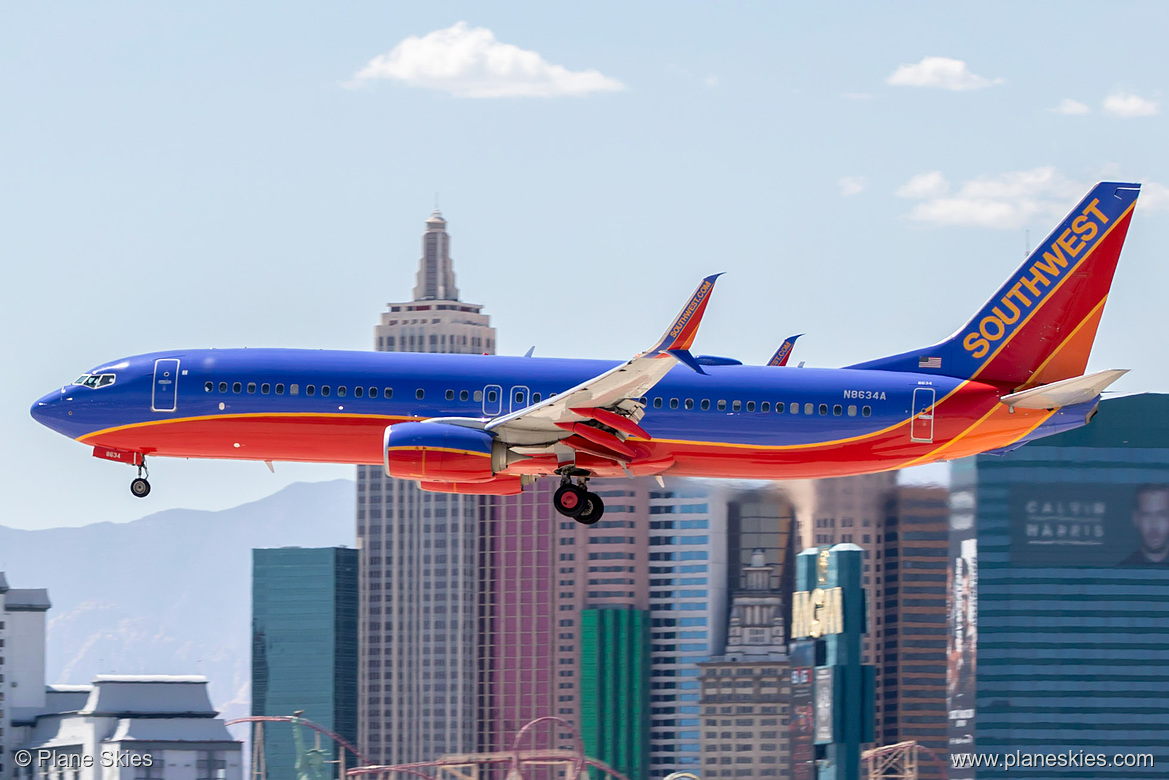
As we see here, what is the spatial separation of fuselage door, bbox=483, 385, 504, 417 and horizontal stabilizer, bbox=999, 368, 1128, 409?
14.0 metres

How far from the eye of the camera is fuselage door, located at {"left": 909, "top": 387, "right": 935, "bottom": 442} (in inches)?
1930

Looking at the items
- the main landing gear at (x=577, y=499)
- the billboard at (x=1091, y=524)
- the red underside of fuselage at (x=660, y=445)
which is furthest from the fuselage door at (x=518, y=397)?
the billboard at (x=1091, y=524)

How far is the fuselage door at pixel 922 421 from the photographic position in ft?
161

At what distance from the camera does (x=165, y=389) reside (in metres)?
48.5

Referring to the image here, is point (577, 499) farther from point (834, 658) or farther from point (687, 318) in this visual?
point (834, 658)

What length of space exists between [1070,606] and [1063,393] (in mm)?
112829

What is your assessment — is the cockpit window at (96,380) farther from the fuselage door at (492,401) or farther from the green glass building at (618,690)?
the green glass building at (618,690)

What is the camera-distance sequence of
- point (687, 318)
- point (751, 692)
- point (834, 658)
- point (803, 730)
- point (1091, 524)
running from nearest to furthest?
point (687, 318) → point (1091, 524) → point (803, 730) → point (834, 658) → point (751, 692)

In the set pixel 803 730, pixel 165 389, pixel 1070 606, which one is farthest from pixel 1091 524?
pixel 165 389

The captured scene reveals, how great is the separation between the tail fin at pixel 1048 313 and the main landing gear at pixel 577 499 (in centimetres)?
896

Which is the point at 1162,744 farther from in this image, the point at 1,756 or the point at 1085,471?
the point at 1,756

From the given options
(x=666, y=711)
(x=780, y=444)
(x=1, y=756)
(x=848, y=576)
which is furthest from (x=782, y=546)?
(x=780, y=444)

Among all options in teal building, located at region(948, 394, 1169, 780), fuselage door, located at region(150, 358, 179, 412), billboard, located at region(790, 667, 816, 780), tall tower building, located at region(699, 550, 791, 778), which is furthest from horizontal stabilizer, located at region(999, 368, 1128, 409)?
billboard, located at region(790, 667, 816, 780)

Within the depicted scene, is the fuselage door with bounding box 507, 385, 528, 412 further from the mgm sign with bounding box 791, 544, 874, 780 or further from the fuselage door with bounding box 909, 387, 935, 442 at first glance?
Answer: the mgm sign with bounding box 791, 544, 874, 780
